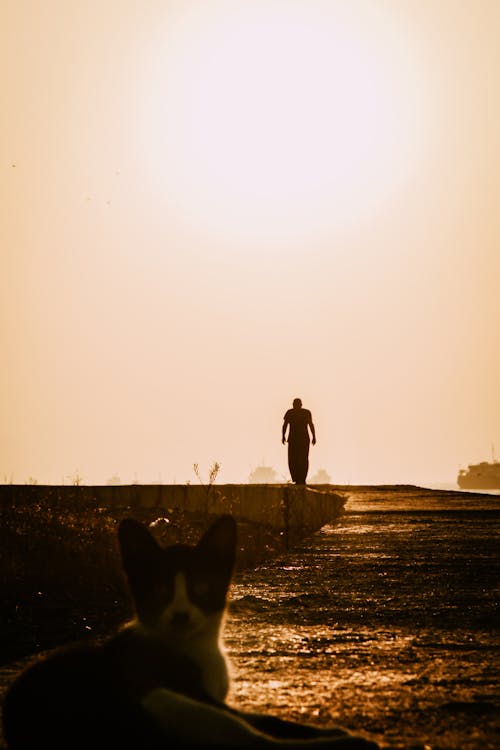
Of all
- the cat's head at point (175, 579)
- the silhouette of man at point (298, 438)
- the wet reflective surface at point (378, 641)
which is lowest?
the wet reflective surface at point (378, 641)

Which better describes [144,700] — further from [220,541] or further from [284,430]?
[284,430]

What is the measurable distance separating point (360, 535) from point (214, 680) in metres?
5.85

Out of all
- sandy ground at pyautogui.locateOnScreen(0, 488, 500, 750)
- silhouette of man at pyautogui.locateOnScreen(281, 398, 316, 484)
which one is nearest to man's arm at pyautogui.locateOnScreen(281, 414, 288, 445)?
silhouette of man at pyautogui.locateOnScreen(281, 398, 316, 484)

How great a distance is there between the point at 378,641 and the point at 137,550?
1.25 meters

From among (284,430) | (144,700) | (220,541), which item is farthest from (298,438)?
(144,700)

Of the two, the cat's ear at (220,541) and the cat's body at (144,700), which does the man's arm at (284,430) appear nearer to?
the cat's ear at (220,541)

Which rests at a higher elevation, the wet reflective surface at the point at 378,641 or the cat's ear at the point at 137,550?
the cat's ear at the point at 137,550

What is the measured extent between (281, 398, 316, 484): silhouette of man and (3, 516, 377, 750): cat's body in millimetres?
18656

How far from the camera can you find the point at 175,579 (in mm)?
3275

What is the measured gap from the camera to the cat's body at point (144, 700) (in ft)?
7.64

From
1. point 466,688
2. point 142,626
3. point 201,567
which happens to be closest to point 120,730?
point 142,626

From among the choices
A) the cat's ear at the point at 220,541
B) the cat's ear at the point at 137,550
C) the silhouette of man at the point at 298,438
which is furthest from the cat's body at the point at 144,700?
the silhouette of man at the point at 298,438

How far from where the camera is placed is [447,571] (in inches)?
246

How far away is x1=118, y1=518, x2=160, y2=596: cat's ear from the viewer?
3.31m
